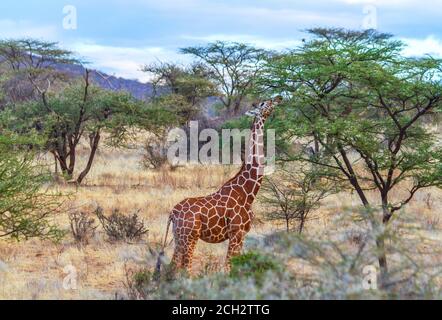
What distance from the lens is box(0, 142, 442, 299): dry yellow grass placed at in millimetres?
8242

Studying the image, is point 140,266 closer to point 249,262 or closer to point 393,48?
point 249,262

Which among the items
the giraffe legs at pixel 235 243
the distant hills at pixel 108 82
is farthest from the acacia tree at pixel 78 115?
the giraffe legs at pixel 235 243

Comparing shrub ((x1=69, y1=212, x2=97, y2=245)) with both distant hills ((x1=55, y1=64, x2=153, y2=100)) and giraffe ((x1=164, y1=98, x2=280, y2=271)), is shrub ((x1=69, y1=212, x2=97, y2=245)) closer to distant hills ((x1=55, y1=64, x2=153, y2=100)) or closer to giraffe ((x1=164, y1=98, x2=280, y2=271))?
giraffe ((x1=164, y1=98, x2=280, y2=271))

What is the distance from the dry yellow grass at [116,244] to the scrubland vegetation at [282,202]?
0.04 metres

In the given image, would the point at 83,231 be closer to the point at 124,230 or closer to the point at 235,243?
the point at 124,230

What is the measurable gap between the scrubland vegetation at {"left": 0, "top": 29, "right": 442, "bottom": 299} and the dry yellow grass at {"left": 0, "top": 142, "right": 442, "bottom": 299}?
4cm

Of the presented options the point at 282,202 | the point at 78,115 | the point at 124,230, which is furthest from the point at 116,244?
the point at 78,115

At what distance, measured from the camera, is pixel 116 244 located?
423 inches

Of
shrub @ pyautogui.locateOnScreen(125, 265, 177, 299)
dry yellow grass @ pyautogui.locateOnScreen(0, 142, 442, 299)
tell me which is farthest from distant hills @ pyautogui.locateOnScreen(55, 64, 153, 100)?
shrub @ pyautogui.locateOnScreen(125, 265, 177, 299)

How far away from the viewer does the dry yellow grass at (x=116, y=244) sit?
8242 millimetres

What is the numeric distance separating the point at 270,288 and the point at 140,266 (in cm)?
457

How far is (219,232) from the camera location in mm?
7555
